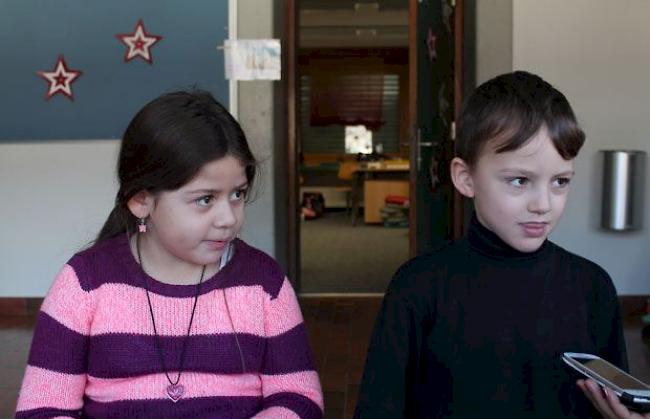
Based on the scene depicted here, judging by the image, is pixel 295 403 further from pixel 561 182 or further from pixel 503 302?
pixel 561 182

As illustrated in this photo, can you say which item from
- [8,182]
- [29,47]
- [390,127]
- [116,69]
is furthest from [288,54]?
[390,127]

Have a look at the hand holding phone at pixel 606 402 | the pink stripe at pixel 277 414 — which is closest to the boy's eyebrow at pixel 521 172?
the hand holding phone at pixel 606 402

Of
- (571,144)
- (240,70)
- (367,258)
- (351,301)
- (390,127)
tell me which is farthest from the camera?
(390,127)

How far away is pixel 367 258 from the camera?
8117 mm

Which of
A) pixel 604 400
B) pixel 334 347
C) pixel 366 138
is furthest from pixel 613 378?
pixel 366 138

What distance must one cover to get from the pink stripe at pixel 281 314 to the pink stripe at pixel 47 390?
367mm

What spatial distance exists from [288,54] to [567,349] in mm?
4118

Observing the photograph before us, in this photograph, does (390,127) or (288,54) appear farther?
(390,127)

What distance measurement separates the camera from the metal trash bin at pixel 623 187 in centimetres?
510

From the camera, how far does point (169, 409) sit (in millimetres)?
1526

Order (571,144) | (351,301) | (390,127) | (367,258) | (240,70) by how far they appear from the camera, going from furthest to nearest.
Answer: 1. (390,127)
2. (367,258)
3. (351,301)
4. (240,70)
5. (571,144)

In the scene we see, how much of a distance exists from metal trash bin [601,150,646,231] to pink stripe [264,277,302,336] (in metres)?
3.93

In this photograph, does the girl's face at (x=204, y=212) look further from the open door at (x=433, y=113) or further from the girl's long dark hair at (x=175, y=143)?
the open door at (x=433, y=113)

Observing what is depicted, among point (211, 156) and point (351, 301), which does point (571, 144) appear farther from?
point (351, 301)
